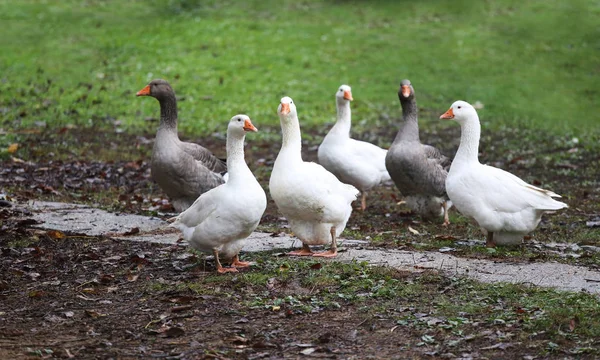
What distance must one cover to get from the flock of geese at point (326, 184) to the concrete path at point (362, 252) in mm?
504

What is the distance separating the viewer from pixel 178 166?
10258mm

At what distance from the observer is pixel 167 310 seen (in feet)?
21.5

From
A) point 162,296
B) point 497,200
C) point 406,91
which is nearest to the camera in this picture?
point 162,296

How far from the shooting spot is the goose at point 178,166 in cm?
1029

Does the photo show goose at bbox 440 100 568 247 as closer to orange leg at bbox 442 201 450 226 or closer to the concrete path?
the concrete path

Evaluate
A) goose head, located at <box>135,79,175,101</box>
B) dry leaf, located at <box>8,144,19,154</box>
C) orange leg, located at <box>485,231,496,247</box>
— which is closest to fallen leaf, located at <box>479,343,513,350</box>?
orange leg, located at <box>485,231,496,247</box>

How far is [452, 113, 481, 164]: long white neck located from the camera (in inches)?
364

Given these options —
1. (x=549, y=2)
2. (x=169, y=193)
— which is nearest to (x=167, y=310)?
(x=169, y=193)

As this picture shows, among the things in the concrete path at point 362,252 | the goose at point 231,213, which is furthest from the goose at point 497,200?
the goose at point 231,213

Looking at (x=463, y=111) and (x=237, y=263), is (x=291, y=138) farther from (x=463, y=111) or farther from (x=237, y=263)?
(x=463, y=111)

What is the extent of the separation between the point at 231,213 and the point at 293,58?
51.9 ft

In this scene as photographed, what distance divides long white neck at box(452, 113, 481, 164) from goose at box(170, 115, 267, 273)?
2.70 metres

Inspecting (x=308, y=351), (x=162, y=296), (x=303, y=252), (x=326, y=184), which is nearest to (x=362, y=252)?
(x=303, y=252)

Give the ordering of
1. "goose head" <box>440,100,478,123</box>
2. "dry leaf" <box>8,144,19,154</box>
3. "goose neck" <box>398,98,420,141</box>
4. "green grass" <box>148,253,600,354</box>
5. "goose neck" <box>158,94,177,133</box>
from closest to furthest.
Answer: "green grass" <box>148,253,600,354</box>
"goose head" <box>440,100,478,123</box>
"goose neck" <box>158,94,177,133</box>
"goose neck" <box>398,98,420,141</box>
"dry leaf" <box>8,144,19,154</box>
